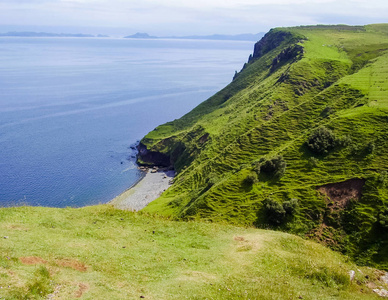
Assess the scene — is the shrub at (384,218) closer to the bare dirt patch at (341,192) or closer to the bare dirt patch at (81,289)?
the bare dirt patch at (341,192)

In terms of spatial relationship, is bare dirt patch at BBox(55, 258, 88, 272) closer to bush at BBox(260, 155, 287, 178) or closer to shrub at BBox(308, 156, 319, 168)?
bush at BBox(260, 155, 287, 178)

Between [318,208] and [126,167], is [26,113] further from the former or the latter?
[318,208]

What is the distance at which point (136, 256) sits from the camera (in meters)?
34.5

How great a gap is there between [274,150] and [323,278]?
152 feet

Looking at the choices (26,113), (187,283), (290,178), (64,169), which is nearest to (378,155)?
(290,178)

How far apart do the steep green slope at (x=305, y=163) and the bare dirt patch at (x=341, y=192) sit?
6.0 inches

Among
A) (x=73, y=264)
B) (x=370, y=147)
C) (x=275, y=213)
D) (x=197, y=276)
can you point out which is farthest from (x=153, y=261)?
(x=370, y=147)

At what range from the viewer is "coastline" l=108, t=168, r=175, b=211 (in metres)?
93.1

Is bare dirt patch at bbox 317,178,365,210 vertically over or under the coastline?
over


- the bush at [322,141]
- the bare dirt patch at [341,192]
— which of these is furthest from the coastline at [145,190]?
the bare dirt patch at [341,192]

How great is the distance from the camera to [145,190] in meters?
104

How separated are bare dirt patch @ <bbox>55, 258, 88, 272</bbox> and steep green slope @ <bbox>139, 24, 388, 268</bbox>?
2858 centimetres

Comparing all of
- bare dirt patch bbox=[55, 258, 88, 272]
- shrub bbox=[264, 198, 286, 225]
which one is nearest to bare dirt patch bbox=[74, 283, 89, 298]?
bare dirt patch bbox=[55, 258, 88, 272]

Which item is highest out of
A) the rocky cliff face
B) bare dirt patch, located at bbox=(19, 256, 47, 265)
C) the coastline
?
bare dirt patch, located at bbox=(19, 256, 47, 265)
